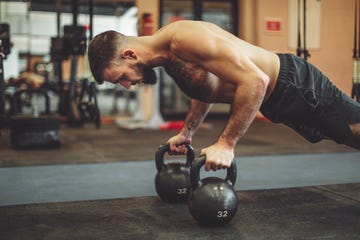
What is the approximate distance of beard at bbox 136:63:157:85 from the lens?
1.77m

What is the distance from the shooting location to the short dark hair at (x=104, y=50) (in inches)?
67.8

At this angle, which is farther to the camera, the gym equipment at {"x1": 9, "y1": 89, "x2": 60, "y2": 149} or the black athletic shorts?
the gym equipment at {"x1": 9, "y1": 89, "x2": 60, "y2": 149}

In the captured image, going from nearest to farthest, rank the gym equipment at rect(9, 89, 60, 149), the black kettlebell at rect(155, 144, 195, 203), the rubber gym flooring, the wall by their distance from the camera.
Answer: the rubber gym flooring, the black kettlebell at rect(155, 144, 195, 203), the gym equipment at rect(9, 89, 60, 149), the wall

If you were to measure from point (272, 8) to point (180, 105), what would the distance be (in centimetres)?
224

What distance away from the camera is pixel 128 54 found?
1.74 m

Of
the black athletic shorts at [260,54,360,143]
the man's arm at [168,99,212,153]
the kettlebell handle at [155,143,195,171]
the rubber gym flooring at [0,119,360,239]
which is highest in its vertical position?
the black athletic shorts at [260,54,360,143]

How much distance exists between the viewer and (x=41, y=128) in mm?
4156

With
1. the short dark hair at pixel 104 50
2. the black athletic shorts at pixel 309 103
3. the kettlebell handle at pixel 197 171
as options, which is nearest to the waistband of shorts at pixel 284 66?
the black athletic shorts at pixel 309 103

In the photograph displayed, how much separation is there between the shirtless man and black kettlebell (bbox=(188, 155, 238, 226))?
0.13 meters

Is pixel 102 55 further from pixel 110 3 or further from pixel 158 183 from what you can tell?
pixel 110 3

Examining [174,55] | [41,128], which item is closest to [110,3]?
[41,128]

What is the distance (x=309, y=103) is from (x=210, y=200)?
59 cm

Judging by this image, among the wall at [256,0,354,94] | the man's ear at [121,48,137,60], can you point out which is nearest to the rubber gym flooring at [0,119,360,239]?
the man's ear at [121,48,137,60]

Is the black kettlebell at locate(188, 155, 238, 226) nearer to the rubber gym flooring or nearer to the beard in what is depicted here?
the rubber gym flooring
